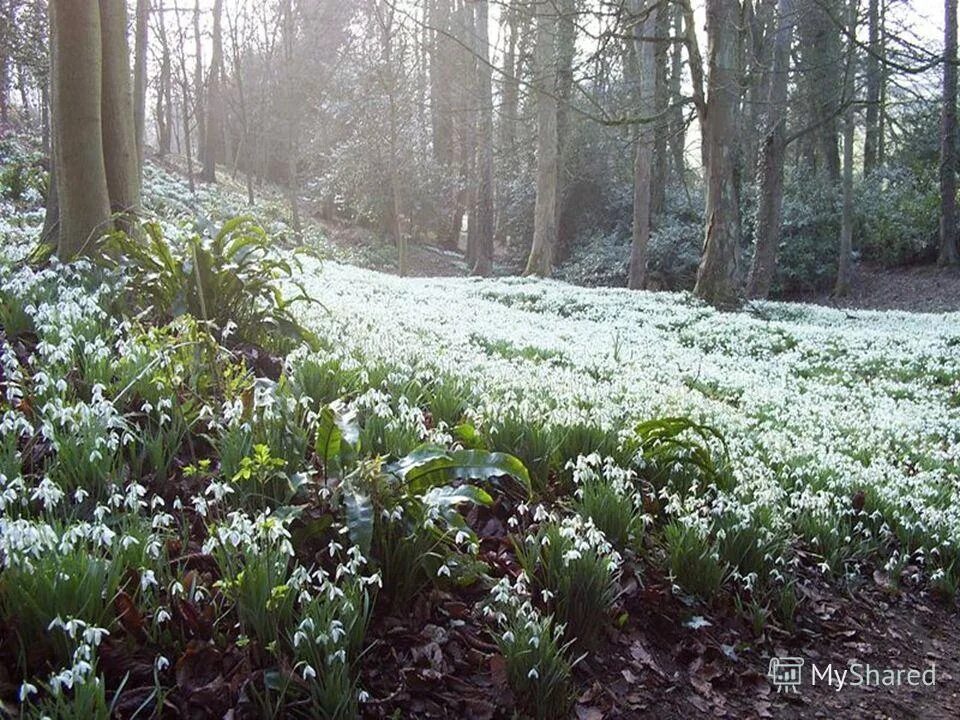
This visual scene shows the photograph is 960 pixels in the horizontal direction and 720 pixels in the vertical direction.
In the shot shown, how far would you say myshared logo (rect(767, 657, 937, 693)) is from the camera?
9.54 feet

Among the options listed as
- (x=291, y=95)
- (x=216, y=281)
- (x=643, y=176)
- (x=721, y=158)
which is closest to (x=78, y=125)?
(x=216, y=281)

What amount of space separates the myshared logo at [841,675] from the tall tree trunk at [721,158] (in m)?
11.7

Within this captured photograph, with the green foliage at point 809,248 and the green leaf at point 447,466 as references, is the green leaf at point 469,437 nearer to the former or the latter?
the green leaf at point 447,466

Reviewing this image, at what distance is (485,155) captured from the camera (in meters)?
21.4

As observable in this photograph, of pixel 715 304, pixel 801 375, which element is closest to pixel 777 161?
pixel 715 304

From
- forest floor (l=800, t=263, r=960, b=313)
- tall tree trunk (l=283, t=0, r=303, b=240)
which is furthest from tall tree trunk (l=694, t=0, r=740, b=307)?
tall tree trunk (l=283, t=0, r=303, b=240)

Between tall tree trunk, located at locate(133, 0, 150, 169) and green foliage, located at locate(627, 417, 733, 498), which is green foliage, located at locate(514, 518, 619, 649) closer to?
green foliage, located at locate(627, 417, 733, 498)

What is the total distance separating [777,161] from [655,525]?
15.7 metres

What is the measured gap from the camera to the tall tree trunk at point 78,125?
532 cm

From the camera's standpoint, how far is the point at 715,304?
14.2m

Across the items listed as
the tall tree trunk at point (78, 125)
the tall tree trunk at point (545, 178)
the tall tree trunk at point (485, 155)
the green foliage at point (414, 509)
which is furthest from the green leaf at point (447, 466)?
the tall tree trunk at point (545, 178)

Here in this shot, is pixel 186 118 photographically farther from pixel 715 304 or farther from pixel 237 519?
pixel 237 519

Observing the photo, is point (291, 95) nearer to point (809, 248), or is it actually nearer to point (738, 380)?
point (809, 248)

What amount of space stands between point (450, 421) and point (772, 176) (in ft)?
51.1
